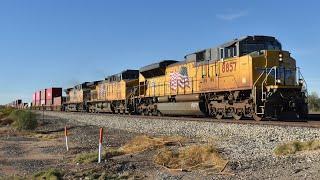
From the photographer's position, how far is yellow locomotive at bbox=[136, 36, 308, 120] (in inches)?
701

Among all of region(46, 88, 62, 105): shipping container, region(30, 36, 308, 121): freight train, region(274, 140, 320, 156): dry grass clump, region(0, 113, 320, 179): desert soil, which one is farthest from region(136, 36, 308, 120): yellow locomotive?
region(46, 88, 62, 105): shipping container

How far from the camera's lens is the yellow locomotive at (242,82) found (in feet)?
58.4

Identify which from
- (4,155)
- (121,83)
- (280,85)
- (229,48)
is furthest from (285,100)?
(121,83)

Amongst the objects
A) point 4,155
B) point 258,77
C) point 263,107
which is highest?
point 258,77

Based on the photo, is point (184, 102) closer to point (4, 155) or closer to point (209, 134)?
point (209, 134)

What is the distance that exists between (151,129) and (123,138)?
6.69ft

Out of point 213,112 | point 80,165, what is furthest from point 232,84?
point 80,165

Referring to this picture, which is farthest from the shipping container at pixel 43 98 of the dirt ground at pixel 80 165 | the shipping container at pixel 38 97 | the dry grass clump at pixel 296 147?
the dry grass clump at pixel 296 147

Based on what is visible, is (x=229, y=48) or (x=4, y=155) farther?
(x=229, y=48)

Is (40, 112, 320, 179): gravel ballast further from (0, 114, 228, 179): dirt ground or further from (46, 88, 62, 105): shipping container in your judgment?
(46, 88, 62, 105): shipping container

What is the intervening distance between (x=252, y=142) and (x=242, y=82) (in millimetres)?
6881

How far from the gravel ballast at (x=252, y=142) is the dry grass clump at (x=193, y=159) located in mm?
298

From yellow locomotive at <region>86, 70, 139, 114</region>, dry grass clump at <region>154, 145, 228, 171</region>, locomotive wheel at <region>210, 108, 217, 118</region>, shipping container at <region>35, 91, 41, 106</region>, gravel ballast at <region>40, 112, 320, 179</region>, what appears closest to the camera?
gravel ballast at <region>40, 112, 320, 179</region>

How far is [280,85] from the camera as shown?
58.2ft
